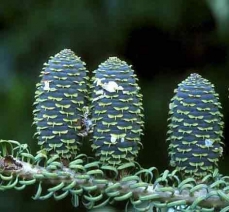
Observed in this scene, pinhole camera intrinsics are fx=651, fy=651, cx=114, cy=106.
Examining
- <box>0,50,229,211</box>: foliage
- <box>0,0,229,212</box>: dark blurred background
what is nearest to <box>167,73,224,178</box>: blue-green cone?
<box>0,50,229,211</box>: foliage

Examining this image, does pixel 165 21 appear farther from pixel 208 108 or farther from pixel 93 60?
pixel 208 108

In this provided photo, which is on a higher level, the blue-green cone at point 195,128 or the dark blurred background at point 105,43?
the dark blurred background at point 105,43

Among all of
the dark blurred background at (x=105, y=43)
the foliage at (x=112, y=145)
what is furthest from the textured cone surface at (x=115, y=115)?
the dark blurred background at (x=105, y=43)

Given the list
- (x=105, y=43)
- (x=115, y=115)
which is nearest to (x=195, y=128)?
(x=115, y=115)

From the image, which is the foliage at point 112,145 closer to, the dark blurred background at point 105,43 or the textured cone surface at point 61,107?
the textured cone surface at point 61,107

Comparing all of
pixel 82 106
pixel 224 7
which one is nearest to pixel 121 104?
pixel 82 106

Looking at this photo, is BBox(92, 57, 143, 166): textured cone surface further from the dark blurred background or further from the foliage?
the dark blurred background

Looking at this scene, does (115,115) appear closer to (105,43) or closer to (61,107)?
(61,107)

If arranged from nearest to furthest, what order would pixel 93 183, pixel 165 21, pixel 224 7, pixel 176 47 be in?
pixel 93 183 < pixel 224 7 < pixel 165 21 < pixel 176 47
